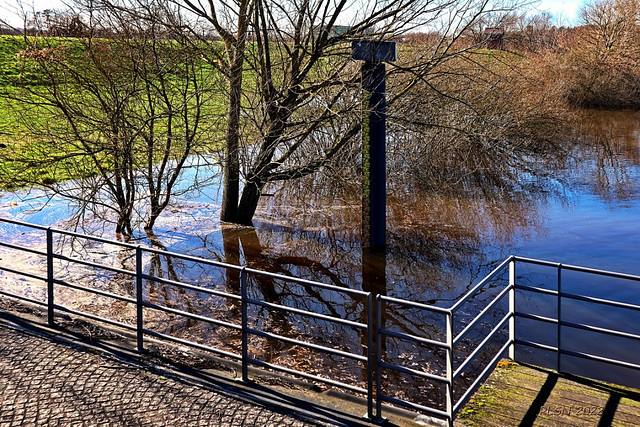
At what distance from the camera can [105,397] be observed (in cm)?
561

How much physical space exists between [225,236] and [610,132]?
20369 millimetres

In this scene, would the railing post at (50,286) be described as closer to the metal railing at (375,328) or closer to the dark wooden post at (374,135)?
the metal railing at (375,328)

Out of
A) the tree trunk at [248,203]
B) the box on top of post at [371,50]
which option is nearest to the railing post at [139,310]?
the box on top of post at [371,50]

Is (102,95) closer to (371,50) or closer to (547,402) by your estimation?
(371,50)

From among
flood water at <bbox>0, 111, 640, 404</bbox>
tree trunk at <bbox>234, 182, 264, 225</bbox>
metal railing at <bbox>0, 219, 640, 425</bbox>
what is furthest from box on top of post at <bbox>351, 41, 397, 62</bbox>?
tree trunk at <bbox>234, 182, 264, 225</bbox>

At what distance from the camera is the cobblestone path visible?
17.3 feet

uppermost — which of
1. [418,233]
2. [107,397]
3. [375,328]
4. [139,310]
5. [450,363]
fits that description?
[418,233]

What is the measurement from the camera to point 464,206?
53.1 ft

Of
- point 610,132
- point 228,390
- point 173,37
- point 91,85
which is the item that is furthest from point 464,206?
point 610,132

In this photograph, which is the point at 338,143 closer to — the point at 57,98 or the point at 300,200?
the point at 300,200

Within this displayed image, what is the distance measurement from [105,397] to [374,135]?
285 inches

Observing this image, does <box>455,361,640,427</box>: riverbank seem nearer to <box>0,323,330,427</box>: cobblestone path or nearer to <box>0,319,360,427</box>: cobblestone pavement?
<box>0,319,360,427</box>: cobblestone pavement

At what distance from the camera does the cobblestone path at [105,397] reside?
527 centimetres

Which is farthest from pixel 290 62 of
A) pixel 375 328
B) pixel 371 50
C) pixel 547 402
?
pixel 547 402
